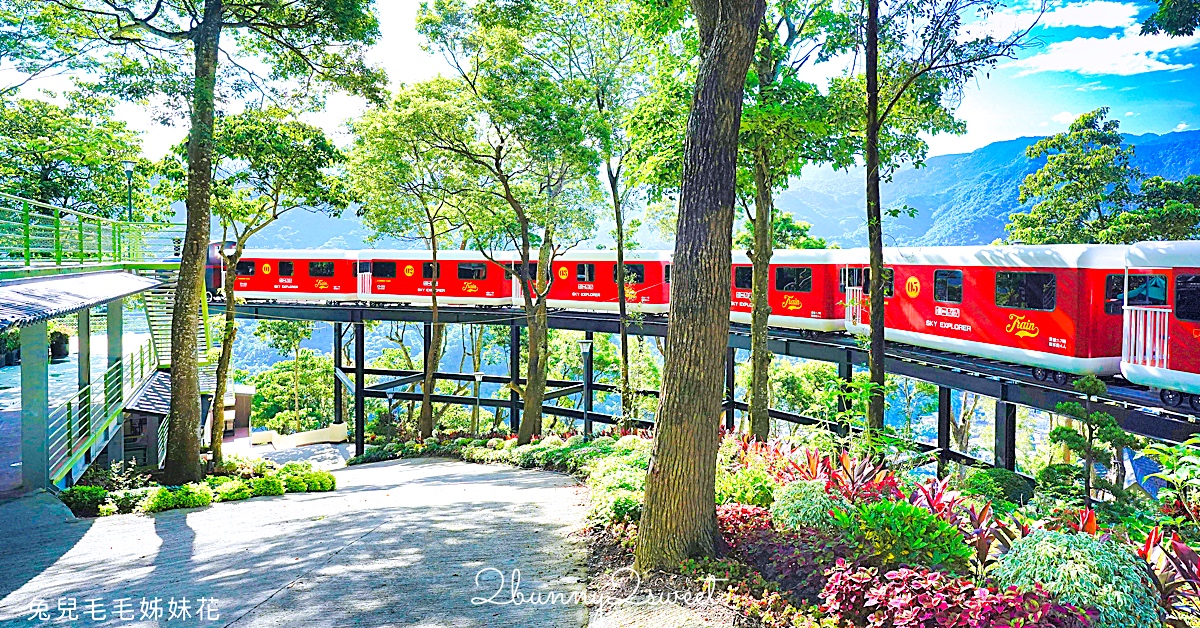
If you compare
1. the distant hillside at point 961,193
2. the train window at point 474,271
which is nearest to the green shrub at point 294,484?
the train window at point 474,271

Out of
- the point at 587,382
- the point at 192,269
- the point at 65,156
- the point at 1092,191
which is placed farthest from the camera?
the point at 1092,191

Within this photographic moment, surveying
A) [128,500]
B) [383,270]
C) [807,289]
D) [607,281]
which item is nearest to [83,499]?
[128,500]

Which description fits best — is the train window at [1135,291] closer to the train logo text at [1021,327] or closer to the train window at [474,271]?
the train logo text at [1021,327]

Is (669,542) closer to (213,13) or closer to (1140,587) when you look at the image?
(1140,587)

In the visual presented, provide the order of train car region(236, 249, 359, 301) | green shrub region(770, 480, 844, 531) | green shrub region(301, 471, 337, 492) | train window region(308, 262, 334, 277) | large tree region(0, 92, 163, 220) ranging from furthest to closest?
train window region(308, 262, 334, 277)
train car region(236, 249, 359, 301)
large tree region(0, 92, 163, 220)
green shrub region(301, 471, 337, 492)
green shrub region(770, 480, 844, 531)

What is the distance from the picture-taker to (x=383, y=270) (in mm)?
25750

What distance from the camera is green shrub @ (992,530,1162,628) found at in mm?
4172

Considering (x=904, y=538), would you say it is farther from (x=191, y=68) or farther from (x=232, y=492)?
(x=191, y=68)

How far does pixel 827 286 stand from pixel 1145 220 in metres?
8.48

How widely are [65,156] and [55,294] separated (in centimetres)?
1367

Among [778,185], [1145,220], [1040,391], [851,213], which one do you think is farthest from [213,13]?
[851,213]

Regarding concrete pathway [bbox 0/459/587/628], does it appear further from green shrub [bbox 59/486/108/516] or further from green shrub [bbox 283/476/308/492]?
green shrub [bbox 283/476/308/492]

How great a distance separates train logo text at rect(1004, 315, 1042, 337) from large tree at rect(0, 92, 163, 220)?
61.4 ft

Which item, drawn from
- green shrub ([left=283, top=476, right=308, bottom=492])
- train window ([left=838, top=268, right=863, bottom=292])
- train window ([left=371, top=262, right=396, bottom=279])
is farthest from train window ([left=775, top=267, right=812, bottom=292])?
train window ([left=371, top=262, right=396, bottom=279])
